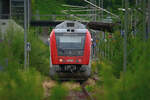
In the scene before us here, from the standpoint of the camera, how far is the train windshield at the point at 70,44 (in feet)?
64.5

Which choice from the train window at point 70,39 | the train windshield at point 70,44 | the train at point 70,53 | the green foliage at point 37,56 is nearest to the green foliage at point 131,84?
the train at point 70,53

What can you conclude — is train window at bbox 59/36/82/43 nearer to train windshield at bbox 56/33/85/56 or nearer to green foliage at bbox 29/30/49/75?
train windshield at bbox 56/33/85/56

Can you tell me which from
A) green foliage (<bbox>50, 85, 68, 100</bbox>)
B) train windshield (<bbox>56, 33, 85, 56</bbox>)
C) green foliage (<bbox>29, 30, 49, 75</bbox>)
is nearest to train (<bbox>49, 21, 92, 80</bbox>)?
train windshield (<bbox>56, 33, 85, 56</bbox>)

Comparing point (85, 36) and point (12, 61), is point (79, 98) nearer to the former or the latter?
point (85, 36)

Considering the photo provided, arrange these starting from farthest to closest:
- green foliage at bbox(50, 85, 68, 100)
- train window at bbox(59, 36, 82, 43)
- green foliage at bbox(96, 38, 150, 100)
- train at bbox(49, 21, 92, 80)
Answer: train window at bbox(59, 36, 82, 43), train at bbox(49, 21, 92, 80), green foliage at bbox(96, 38, 150, 100), green foliage at bbox(50, 85, 68, 100)

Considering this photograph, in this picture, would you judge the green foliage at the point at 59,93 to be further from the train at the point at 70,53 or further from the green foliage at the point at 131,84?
the train at the point at 70,53

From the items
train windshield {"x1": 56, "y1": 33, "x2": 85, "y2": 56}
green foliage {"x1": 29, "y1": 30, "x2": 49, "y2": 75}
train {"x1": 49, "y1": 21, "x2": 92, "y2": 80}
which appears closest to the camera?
train {"x1": 49, "y1": 21, "x2": 92, "y2": 80}

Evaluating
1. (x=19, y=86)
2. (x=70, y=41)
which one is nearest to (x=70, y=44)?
(x=70, y=41)

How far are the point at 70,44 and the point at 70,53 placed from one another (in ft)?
1.26

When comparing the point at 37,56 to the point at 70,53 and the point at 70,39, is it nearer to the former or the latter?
the point at 70,39

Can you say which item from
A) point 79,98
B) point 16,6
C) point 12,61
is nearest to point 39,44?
point 79,98

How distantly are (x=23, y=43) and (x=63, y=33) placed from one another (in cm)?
398

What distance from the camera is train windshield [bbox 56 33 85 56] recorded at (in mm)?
19656

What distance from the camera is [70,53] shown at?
19672 mm
